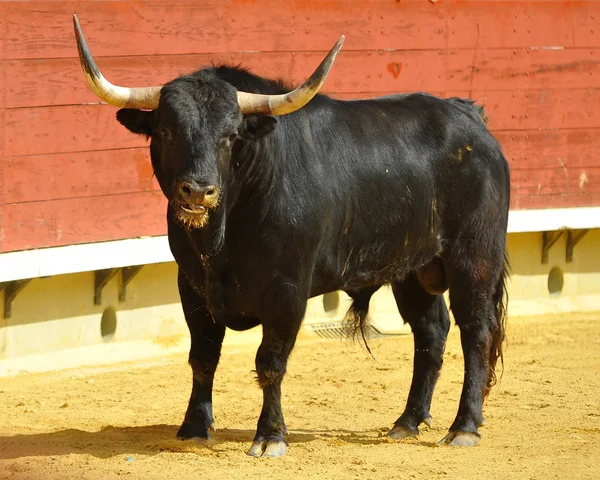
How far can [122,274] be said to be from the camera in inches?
307

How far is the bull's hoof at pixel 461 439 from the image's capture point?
576 centimetres

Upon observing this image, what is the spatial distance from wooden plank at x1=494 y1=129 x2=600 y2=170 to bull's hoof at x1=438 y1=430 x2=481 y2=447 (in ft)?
12.9

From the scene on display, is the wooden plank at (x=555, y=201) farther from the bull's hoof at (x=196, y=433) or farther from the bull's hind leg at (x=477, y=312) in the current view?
the bull's hoof at (x=196, y=433)

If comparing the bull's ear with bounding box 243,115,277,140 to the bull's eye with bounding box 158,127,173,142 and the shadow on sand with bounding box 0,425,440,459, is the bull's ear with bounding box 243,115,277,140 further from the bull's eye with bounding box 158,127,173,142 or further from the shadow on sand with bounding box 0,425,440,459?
the shadow on sand with bounding box 0,425,440,459

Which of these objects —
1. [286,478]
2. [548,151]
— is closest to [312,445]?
[286,478]

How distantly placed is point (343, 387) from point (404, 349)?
1142 mm

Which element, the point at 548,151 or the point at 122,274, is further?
the point at 548,151

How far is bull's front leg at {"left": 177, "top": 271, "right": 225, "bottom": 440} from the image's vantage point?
564 centimetres

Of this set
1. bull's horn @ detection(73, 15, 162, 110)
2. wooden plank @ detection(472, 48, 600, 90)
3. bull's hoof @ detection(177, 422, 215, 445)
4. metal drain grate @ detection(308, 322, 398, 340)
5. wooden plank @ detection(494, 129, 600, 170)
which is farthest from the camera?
wooden plank @ detection(494, 129, 600, 170)

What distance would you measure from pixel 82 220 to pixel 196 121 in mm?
2678

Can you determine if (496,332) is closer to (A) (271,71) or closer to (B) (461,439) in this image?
Answer: (B) (461,439)

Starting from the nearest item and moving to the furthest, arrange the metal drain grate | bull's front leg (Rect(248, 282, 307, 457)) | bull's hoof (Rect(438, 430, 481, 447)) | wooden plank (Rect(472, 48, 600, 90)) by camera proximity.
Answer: bull's front leg (Rect(248, 282, 307, 457))
bull's hoof (Rect(438, 430, 481, 447))
the metal drain grate
wooden plank (Rect(472, 48, 600, 90))

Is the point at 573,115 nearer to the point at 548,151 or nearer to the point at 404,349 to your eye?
the point at 548,151

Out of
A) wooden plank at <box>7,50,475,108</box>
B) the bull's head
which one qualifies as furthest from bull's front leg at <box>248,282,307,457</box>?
wooden plank at <box>7,50,475,108</box>
